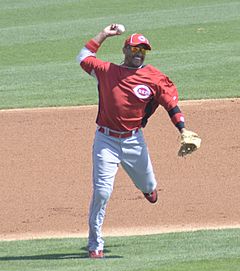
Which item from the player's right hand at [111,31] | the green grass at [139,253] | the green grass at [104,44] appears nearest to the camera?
the green grass at [139,253]

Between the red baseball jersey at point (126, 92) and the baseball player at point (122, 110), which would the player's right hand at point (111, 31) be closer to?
the baseball player at point (122, 110)

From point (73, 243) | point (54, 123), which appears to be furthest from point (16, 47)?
point (73, 243)

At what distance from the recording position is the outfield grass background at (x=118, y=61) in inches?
329

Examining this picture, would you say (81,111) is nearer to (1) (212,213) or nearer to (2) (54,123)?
(2) (54,123)

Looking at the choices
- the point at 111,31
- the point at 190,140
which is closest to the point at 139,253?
the point at 190,140

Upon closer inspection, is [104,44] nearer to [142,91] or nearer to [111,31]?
[111,31]

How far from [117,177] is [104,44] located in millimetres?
8246

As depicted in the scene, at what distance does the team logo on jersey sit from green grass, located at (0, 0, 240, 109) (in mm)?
6820

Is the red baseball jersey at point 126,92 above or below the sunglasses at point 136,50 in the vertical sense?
below

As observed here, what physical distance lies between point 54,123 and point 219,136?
2.37 meters

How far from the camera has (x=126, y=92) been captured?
27.7 ft

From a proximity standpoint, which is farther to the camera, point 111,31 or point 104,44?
point 104,44

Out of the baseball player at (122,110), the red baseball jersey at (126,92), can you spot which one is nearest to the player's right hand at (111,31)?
the baseball player at (122,110)

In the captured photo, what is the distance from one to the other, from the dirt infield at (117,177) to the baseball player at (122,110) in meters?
1.82
